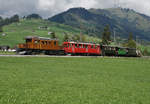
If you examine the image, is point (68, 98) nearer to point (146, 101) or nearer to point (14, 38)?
point (146, 101)

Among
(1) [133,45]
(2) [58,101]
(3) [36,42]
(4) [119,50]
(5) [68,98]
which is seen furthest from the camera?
(1) [133,45]

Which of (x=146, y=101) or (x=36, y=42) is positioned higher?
(x=36, y=42)

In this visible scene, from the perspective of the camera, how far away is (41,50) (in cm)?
4512

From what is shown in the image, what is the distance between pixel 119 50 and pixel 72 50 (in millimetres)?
20976

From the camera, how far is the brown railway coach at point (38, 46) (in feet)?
142

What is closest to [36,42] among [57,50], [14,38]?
[57,50]

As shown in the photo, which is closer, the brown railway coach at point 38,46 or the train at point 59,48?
the brown railway coach at point 38,46

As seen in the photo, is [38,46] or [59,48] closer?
[38,46]

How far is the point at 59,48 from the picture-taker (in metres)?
49.2

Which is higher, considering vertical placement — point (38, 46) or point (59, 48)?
point (38, 46)

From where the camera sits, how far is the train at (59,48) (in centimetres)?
4341

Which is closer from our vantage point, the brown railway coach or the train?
the brown railway coach

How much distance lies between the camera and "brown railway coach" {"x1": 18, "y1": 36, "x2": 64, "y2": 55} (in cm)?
4316

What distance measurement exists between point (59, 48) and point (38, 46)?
22.2 ft
